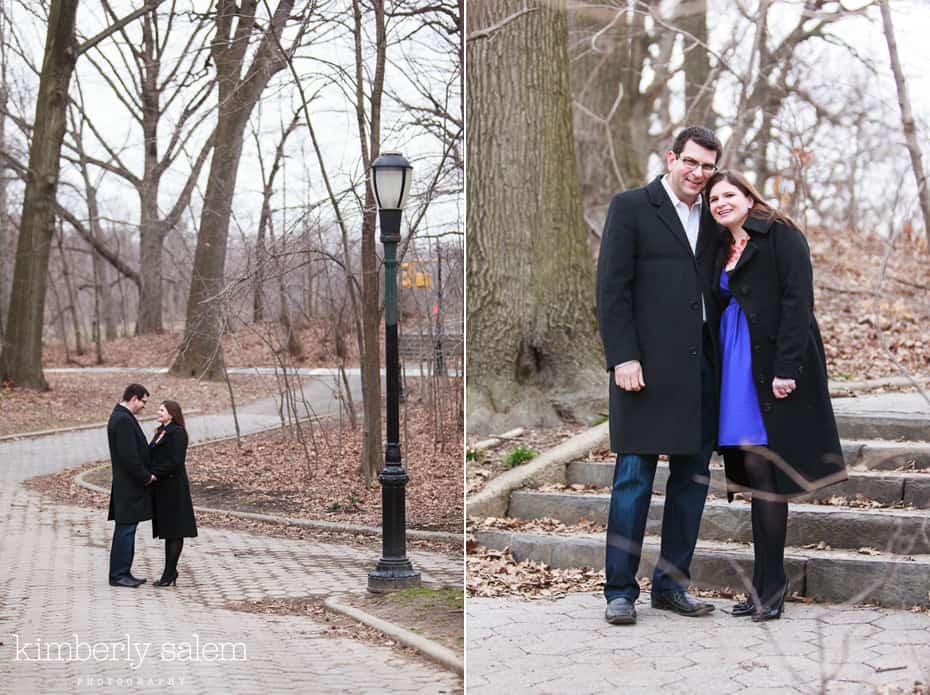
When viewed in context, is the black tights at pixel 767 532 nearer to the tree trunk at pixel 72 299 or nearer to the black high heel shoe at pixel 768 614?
the black high heel shoe at pixel 768 614

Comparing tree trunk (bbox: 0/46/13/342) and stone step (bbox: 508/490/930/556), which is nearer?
stone step (bbox: 508/490/930/556)

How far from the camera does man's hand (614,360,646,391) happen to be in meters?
3.09

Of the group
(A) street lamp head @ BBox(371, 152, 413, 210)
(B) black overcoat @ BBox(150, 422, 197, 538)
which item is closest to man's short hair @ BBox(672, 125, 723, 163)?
(A) street lamp head @ BBox(371, 152, 413, 210)

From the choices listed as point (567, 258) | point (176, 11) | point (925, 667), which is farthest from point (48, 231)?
point (925, 667)

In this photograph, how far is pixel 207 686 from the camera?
3.17 meters

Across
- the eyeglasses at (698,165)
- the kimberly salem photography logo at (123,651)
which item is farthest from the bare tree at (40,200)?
the eyeglasses at (698,165)

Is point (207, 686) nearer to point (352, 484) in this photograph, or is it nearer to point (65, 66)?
point (65, 66)

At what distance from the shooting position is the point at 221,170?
21.2 feet

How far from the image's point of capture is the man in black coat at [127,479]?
4863mm

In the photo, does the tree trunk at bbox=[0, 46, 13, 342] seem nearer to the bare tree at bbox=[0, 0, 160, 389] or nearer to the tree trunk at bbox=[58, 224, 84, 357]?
the bare tree at bbox=[0, 0, 160, 389]

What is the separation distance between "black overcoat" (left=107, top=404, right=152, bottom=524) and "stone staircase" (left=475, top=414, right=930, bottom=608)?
1.80m

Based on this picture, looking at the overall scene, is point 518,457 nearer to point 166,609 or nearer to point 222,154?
point 166,609

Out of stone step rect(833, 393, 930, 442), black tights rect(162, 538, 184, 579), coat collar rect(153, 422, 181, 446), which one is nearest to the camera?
stone step rect(833, 393, 930, 442)

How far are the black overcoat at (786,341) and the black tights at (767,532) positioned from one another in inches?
4.1
